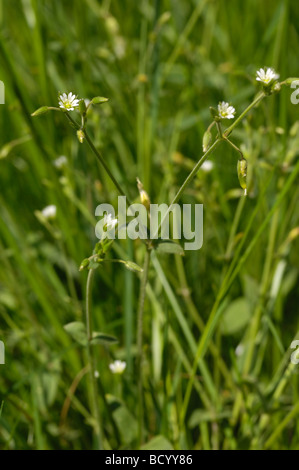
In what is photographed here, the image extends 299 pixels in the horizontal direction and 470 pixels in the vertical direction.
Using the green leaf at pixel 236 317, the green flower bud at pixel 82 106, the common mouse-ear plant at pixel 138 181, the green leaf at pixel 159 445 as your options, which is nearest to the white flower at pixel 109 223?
the common mouse-ear plant at pixel 138 181

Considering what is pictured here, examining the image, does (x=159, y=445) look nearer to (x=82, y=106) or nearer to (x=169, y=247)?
(x=169, y=247)

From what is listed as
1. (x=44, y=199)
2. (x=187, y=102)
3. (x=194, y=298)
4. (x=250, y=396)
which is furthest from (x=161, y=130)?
(x=250, y=396)

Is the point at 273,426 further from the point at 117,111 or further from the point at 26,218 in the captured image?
the point at 117,111

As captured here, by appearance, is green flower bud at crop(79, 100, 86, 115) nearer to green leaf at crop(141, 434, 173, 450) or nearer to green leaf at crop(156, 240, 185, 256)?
green leaf at crop(156, 240, 185, 256)

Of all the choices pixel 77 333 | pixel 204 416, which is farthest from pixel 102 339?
pixel 204 416

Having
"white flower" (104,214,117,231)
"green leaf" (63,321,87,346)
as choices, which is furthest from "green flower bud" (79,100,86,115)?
"green leaf" (63,321,87,346)
